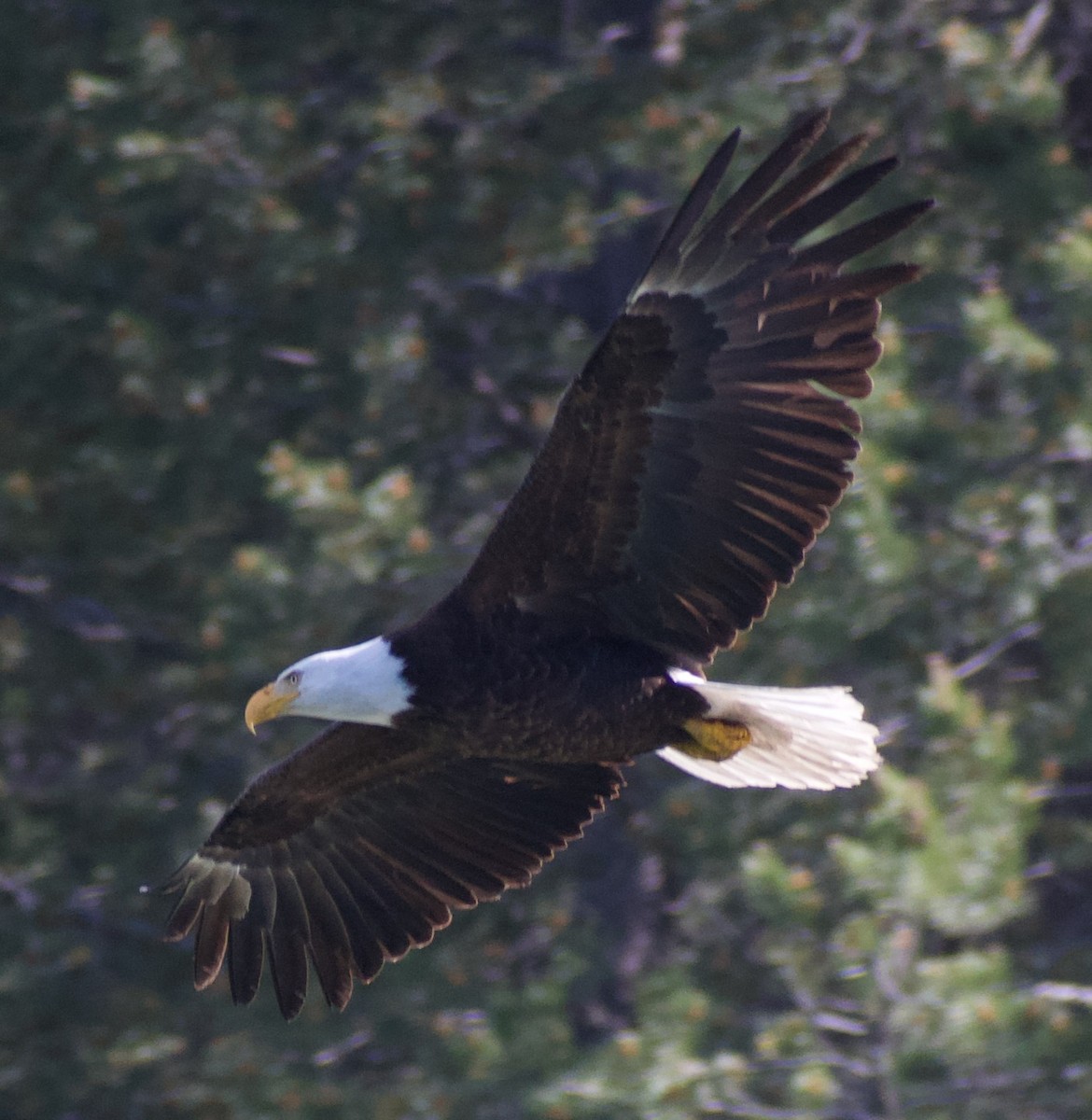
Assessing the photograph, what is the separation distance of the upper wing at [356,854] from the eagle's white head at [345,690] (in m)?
0.37

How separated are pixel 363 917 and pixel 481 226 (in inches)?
137

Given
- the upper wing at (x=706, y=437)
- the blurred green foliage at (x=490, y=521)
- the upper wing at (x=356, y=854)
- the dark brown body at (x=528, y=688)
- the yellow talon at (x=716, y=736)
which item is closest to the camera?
the upper wing at (x=706, y=437)

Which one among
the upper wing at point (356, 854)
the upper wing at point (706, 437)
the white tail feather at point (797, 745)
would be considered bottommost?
the upper wing at point (356, 854)

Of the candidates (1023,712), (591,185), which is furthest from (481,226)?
(1023,712)

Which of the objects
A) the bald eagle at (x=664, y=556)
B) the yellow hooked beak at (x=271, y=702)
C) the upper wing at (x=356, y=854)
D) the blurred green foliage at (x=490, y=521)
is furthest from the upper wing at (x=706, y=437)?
the blurred green foliage at (x=490, y=521)

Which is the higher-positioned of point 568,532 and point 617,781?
point 568,532

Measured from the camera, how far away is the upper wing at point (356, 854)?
538cm

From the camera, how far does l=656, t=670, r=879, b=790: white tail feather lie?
4984mm

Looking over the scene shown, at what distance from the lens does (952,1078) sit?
6.95 metres

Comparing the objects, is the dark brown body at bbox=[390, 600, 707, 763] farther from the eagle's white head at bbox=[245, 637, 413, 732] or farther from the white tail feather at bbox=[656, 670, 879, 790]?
the white tail feather at bbox=[656, 670, 879, 790]

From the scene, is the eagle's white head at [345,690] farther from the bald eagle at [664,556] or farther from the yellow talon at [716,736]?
the yellow talon at [716,736]

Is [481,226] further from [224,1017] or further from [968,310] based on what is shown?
[224,1017]

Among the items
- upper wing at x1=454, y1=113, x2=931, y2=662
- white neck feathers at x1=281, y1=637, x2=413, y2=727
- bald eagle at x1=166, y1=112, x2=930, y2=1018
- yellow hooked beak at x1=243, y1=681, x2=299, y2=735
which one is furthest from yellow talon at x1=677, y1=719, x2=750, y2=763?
yellow hooked beak at x1=243, y1=681, x2=299, y2=735

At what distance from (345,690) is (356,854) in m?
0.78
